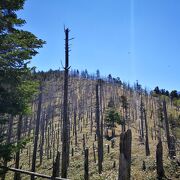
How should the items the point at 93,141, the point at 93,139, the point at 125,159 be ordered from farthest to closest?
the point at 93,139, the point at 93,141, the point at 125,159

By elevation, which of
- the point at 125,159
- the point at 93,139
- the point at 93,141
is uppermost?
the point at 93,139

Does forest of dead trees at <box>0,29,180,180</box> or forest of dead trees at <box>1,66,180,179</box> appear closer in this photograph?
forest of dead trees at <box>0,29,180,180</box>

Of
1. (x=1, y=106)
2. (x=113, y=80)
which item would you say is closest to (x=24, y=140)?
(x=1, y=106)

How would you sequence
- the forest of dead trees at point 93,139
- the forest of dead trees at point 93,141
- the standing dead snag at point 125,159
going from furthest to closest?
the forest of dead trees at point 93,139
the forest of dead trees at point 93,141
the standing dead snag at point 125,159

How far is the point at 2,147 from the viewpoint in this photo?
1182 centimetres

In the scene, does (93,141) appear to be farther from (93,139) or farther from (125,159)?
(125,159)

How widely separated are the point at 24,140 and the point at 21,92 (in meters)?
2.75

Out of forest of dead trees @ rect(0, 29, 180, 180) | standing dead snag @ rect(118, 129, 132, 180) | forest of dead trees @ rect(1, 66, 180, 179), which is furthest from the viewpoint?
forest of dead trees @ rect(1, 66, 180, 179)

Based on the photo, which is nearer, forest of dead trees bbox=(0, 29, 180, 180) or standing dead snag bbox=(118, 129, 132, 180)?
standing dead snag bbox=(118, 129, 132, 180)

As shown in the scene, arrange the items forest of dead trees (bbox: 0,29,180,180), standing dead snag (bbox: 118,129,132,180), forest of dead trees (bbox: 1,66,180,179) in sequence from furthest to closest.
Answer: forest of dead trees (bbox: 1,66,180,179) < forest of dead trees (bbox: 0,29,180,180) < standing dead snag (bbox: 118,129,132,180)

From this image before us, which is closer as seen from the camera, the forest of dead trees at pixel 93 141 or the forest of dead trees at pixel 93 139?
the forest of dead trees at pixel 93 141

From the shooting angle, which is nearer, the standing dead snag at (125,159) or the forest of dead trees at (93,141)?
the standing dead snag at (125,159)

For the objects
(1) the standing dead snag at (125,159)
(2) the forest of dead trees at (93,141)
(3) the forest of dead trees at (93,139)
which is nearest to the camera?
(1) the standing dead snag at (125,159)

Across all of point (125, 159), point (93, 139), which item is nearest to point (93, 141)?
point (93, 139)
